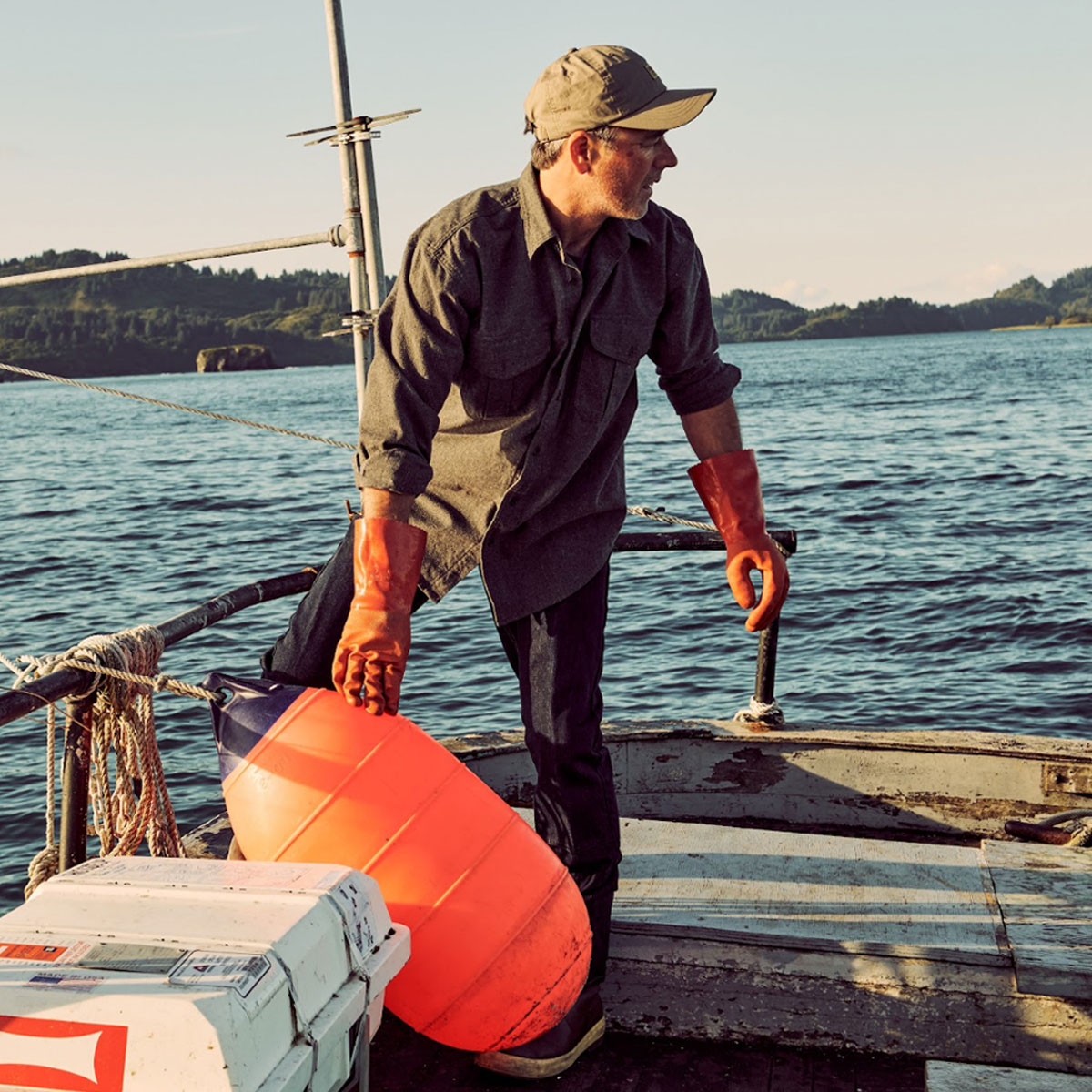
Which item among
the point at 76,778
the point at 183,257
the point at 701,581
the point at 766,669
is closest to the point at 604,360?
the point at 76,778

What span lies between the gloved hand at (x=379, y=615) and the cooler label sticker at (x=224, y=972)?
72cm

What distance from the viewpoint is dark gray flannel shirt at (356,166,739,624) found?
279 cm

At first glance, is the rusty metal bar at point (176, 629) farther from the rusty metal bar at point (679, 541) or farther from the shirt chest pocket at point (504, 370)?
the rusty metal bar at point (679, 541)

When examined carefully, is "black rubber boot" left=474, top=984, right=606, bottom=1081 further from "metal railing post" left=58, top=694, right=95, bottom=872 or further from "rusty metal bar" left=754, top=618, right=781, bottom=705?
"rusty metal bar" left=754, top=618, right=781, bottom=705

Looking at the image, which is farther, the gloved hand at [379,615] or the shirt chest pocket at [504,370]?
the shirt chest pocket at [504,370]

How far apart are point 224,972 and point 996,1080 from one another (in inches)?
65.3

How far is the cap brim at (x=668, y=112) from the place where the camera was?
271 centimetres

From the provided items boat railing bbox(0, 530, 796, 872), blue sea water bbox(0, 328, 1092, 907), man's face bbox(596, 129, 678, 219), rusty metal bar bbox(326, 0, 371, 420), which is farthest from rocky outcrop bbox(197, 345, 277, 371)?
man's face bbox(596, 129, 678, 219)

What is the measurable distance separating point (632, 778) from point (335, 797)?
2243 millimetres

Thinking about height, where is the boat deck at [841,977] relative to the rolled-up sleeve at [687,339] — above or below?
below

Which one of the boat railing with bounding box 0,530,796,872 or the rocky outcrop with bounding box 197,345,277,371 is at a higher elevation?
the rocky outcrop with bounding box 197,345,277,371

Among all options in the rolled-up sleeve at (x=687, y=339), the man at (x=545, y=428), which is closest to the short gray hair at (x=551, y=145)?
the man at (x=545, y=428)

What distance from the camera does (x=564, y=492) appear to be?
3.06m

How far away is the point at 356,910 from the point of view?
232 centimetres
